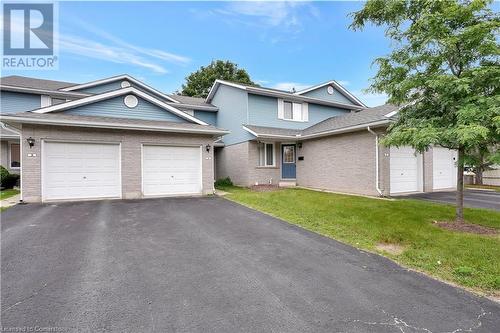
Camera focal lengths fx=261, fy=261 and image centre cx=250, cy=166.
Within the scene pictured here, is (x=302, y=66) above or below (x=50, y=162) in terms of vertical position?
above

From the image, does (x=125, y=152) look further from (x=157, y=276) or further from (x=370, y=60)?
(x=370, y=60)

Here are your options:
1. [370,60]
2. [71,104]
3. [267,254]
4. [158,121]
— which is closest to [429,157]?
[370,60]

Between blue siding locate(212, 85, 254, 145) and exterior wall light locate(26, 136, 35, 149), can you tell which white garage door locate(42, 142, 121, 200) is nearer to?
exterior wall light locate(26, 136, 35, 149)

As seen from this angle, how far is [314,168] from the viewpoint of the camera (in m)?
15.7

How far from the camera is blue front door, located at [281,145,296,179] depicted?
56.5 feet

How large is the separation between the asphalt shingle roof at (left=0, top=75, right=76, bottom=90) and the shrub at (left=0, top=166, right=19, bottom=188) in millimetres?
6219

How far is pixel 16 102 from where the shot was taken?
1677 cm

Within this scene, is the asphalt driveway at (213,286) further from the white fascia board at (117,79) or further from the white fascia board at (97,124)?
the white fascia board at (117,79)

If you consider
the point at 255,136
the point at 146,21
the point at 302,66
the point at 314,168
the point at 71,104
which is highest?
the point at 302,66

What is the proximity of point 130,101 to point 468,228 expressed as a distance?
1353 centimetres

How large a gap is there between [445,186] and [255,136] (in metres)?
11.3

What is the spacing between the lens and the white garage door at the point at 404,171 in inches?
487

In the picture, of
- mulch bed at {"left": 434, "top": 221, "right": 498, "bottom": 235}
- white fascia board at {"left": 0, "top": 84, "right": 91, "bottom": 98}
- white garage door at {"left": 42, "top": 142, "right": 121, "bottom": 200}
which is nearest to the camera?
mulch bed at {"left": 434, "top": 221, "right": 498, "bottom": 235}

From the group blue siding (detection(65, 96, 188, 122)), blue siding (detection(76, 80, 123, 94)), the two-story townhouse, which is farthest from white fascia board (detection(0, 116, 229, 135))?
blue siding (detection(76, 80, 123, 94))
